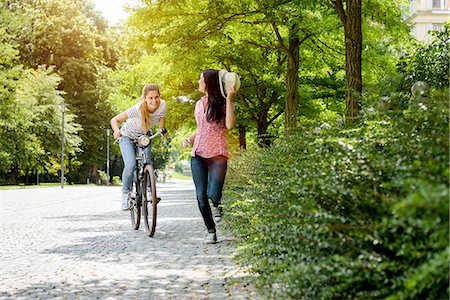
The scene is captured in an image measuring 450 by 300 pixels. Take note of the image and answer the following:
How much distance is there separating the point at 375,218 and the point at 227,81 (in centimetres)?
491

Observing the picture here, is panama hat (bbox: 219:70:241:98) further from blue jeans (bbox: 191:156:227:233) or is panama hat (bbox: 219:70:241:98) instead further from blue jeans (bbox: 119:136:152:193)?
blue jeans (bbox: 119:136:152:193)

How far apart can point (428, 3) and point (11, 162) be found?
4285cm

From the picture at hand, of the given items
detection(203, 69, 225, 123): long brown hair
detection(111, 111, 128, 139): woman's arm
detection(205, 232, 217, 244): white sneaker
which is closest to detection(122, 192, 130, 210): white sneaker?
detection(111, 111, 128, 139): woman's arm

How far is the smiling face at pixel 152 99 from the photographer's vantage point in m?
9.73

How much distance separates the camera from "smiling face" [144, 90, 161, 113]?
9727 mm

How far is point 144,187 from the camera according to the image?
31.0 ft

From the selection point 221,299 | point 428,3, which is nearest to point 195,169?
point 221,299

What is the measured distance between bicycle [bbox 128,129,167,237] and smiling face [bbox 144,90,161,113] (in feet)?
1.27

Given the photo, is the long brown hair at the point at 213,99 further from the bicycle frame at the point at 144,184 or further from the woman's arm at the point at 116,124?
the woman's arm at the point at 116,124

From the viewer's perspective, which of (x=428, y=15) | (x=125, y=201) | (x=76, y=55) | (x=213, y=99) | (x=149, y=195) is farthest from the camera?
(x=428, y=15)

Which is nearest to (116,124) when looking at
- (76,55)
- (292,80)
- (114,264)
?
(114,264)

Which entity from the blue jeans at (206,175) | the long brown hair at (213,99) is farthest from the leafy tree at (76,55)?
the long brown hair at (213,99)

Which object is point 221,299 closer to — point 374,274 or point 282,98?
point 374,274

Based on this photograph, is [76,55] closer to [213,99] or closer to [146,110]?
[146,110]
